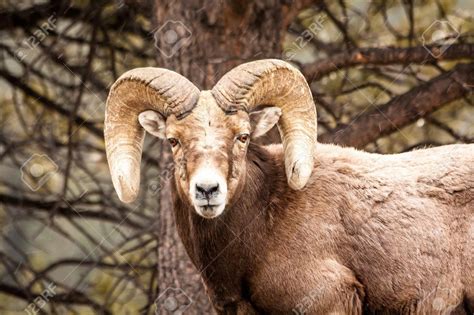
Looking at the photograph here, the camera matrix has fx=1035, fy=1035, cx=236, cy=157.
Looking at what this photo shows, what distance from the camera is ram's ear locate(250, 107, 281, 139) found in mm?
10337

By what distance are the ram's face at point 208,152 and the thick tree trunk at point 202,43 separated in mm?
2968

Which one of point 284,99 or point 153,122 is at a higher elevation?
point 153,122

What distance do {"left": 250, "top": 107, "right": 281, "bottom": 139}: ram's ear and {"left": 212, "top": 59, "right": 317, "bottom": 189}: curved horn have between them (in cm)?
9

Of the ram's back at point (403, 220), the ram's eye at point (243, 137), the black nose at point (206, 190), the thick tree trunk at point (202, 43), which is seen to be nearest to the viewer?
the black nose at point (206, 190)

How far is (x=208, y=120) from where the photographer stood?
981cm

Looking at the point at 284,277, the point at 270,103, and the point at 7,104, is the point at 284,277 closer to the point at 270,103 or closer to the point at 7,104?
the point at 270,103

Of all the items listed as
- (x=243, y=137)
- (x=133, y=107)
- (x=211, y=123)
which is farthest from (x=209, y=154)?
(x=133, y=107)

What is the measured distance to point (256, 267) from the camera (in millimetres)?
10156

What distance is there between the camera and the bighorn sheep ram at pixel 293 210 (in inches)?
393

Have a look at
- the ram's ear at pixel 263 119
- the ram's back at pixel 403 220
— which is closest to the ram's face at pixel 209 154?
the ram's ear at pixel 263 119

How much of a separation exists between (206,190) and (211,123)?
0.82 m

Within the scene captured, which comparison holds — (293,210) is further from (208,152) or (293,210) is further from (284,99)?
(208,152)

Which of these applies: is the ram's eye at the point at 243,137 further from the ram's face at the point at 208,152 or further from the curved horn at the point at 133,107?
the curved horn at the point at 133,107

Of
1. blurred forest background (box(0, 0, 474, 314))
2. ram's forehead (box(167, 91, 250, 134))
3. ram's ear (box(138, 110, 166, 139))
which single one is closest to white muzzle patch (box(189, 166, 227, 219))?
ram's forehead (box(167, 91, 250, 134))
